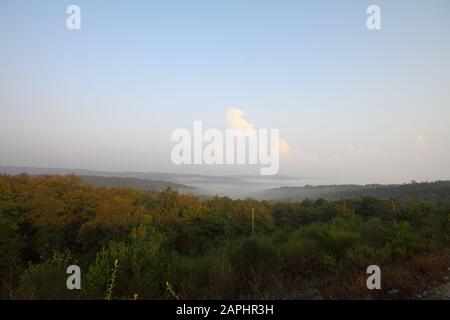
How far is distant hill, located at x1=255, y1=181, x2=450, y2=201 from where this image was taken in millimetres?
66250

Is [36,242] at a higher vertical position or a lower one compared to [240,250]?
lower

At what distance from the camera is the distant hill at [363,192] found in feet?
217

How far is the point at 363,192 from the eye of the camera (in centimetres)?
8688

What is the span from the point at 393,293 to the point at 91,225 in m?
26.2

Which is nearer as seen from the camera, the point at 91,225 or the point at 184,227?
the point at 184,227

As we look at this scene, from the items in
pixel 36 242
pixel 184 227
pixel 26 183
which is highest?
pixel 26 183

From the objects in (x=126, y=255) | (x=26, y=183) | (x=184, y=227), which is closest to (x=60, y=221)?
(x=26, y=183)

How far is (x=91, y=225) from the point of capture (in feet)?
84.7

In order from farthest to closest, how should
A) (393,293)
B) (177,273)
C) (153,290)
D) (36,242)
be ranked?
(36,242)
(177,273)
(153,290)
(393,293)

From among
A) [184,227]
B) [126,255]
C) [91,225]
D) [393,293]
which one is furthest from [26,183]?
[393,293]

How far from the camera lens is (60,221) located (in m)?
29.0

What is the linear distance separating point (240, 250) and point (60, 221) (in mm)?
28132

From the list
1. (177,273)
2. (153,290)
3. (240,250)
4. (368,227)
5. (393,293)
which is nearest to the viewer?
(393,293)
